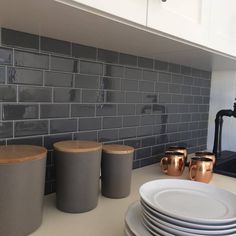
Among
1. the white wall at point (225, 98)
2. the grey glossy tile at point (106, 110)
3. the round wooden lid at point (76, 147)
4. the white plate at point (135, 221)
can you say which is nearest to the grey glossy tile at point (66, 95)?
the grey glossy tile at point (106, 110)

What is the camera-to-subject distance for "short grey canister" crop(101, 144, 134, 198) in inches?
31.0

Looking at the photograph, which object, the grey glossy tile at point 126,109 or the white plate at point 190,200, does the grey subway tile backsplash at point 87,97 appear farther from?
the white plate at point 190,200

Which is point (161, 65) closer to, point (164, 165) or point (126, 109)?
point (126, 109)

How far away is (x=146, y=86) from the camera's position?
1200mm

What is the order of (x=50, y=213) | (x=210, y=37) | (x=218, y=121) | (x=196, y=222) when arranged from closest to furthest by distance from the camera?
1. (x=196, y=222)
2. (x=50, y=213)
3. (x=210, y=37)
4. (x=218, y=121)

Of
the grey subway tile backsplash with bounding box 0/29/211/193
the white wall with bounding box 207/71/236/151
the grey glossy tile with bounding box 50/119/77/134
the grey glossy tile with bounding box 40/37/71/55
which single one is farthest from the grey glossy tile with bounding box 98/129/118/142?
the white wall with bounding box 207/71/236/151

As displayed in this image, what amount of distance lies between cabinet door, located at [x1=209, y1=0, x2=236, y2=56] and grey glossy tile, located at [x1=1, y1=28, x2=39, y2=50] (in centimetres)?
60

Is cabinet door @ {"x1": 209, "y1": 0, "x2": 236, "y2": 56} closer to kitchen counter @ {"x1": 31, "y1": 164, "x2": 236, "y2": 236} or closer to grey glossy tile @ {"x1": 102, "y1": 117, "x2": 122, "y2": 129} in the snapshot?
grey glossy tile @ {"x1": 102, "y1": 117, "x2": 122, "y2": 129}

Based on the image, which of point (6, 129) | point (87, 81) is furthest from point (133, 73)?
point (6, 129)

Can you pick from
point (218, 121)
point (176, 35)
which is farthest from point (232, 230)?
point (218, 121)

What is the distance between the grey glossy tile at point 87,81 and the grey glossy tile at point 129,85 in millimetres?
147

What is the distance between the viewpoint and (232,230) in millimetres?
508

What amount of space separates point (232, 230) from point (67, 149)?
0.41 meters

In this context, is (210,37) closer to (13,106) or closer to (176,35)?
(176,35)
